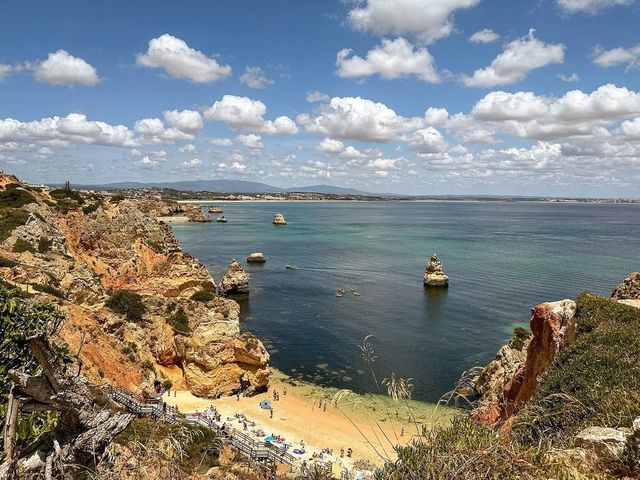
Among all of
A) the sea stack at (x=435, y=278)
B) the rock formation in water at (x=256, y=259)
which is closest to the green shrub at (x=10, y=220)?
the rock formation in water at (x=256, y=259)

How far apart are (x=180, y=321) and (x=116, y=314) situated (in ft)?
16.3

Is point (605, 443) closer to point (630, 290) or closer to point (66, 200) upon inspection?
point (630, 290)

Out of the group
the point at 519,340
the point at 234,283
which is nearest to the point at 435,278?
the point at 234,283

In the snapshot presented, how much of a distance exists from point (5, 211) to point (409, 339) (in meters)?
42.1

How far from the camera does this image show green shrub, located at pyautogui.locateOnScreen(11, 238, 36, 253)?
107 feet

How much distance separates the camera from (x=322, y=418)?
30.9 metres

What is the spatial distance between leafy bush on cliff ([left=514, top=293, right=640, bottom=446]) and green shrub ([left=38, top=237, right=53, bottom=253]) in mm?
37031

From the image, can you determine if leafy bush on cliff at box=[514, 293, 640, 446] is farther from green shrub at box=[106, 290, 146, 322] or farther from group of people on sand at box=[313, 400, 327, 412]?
green shrub at box=[106, 290, 146, 322]

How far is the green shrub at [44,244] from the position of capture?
34.4 m

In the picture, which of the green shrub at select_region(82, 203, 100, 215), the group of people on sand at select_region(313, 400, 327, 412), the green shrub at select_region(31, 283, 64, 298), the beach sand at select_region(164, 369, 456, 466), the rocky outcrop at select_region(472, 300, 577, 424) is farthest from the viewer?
the green shrub at select_region(82, 203, 100, 215)

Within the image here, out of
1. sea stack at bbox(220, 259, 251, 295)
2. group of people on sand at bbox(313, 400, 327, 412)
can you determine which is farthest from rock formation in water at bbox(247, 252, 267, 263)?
group of people on sand at bbox(313, 400, 327, 412)

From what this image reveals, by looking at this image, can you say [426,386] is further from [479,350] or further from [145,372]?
[145,372]

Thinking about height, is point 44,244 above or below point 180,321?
above

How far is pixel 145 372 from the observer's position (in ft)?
93.8
